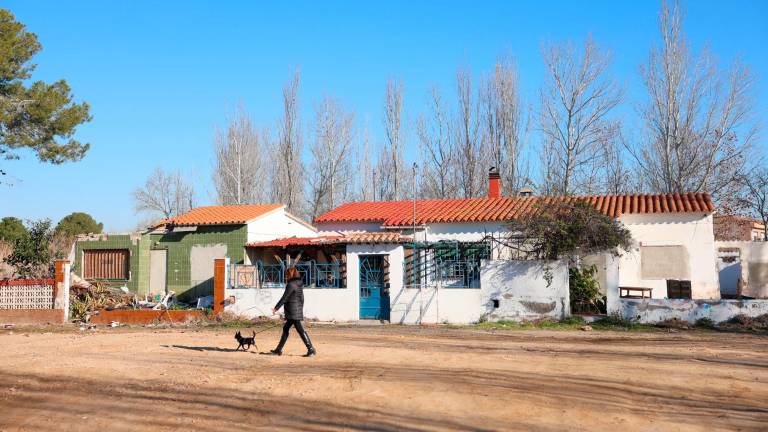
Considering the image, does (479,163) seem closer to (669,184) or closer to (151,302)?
(669,184)

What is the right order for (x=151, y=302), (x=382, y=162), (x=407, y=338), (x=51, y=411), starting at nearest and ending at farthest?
(x=51, y=411) → (x=407, y=338) → (x=151, y=302) → (x=382, y=162)

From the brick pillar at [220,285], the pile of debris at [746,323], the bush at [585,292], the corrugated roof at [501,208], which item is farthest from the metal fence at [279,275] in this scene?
the pile of debris at [746,323]

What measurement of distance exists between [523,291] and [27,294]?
54.2 ft

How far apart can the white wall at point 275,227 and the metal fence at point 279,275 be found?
2276 millimetres

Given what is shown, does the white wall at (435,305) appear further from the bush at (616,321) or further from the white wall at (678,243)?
the white wall at (678,243)

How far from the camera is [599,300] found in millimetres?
20203

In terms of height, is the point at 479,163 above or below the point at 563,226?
above

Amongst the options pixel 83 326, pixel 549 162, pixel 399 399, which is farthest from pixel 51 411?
pixel 549 162

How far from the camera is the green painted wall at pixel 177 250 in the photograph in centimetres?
2602

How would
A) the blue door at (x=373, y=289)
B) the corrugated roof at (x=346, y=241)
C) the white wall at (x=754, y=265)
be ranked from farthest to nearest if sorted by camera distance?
the white wall at (x=754, y=265) → the blue door at (x=373, y=289) → the corrugated roof at (x=346, y=241)

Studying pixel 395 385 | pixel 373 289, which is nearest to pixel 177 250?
pixel 373 289

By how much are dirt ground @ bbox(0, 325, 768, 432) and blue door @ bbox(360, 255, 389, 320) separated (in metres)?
5.87

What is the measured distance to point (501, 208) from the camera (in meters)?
25.6

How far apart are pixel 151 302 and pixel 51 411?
17.4 metres
